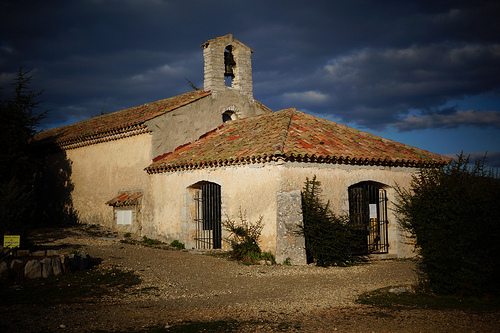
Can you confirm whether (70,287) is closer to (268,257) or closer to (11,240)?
(11,240)

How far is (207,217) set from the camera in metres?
14.5

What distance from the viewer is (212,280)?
8.74m

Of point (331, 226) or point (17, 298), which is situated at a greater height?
point (331, 226)

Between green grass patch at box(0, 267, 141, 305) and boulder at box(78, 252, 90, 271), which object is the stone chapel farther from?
boulder at box(78, 252, 90, 271)

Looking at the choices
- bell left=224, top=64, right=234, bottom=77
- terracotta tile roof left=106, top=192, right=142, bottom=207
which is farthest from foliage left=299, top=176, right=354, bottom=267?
bell left=224, top=64, right=234, bottom=77

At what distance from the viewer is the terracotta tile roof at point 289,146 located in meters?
11.6

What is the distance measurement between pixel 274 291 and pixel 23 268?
5017 millimetres

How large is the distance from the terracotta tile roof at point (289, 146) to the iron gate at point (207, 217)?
4.18ft

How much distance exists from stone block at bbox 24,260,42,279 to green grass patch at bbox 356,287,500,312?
6237 millimetres

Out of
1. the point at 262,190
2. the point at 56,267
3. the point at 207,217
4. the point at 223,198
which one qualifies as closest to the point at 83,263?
the point at 56,267

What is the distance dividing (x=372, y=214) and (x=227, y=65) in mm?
8698

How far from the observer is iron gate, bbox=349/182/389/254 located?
13.5 metres

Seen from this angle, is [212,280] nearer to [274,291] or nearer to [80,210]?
[274,291]

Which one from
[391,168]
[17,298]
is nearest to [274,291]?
[17,298]
